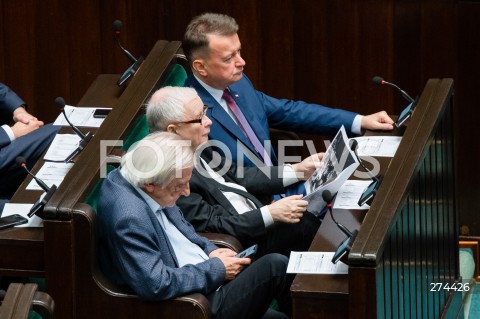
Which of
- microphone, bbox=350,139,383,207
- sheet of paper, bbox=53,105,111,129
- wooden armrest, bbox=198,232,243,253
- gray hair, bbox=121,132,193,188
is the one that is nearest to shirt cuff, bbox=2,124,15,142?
sheet of paper, bbox=53,105,111,129

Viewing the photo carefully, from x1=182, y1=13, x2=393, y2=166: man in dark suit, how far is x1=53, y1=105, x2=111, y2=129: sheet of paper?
0.41m

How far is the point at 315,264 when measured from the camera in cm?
374

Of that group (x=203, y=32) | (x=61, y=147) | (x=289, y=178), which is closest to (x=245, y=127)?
(x=289, y=178)

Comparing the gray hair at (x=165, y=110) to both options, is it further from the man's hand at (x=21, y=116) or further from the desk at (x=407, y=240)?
the man's hand at (x=21, y=116)

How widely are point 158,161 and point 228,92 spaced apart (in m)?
1.23

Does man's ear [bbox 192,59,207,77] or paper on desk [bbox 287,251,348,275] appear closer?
paper on desk [bbox 287,251,348,275]

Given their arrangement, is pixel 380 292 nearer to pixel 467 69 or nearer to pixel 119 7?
pixel 467 69

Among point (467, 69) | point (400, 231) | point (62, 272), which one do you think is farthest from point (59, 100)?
point (467, 69)

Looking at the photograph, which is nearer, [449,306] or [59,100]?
[59,100]

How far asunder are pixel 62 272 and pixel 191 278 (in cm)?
45

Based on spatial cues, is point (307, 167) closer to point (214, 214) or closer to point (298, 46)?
point (214, 214)

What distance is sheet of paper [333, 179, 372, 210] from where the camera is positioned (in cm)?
420

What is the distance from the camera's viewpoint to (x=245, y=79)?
5016 millimetres

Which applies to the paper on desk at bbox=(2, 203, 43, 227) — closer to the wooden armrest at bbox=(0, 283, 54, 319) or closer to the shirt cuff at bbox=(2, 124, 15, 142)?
the shirt cuff at bbox=(2, 124, 15, 142)
